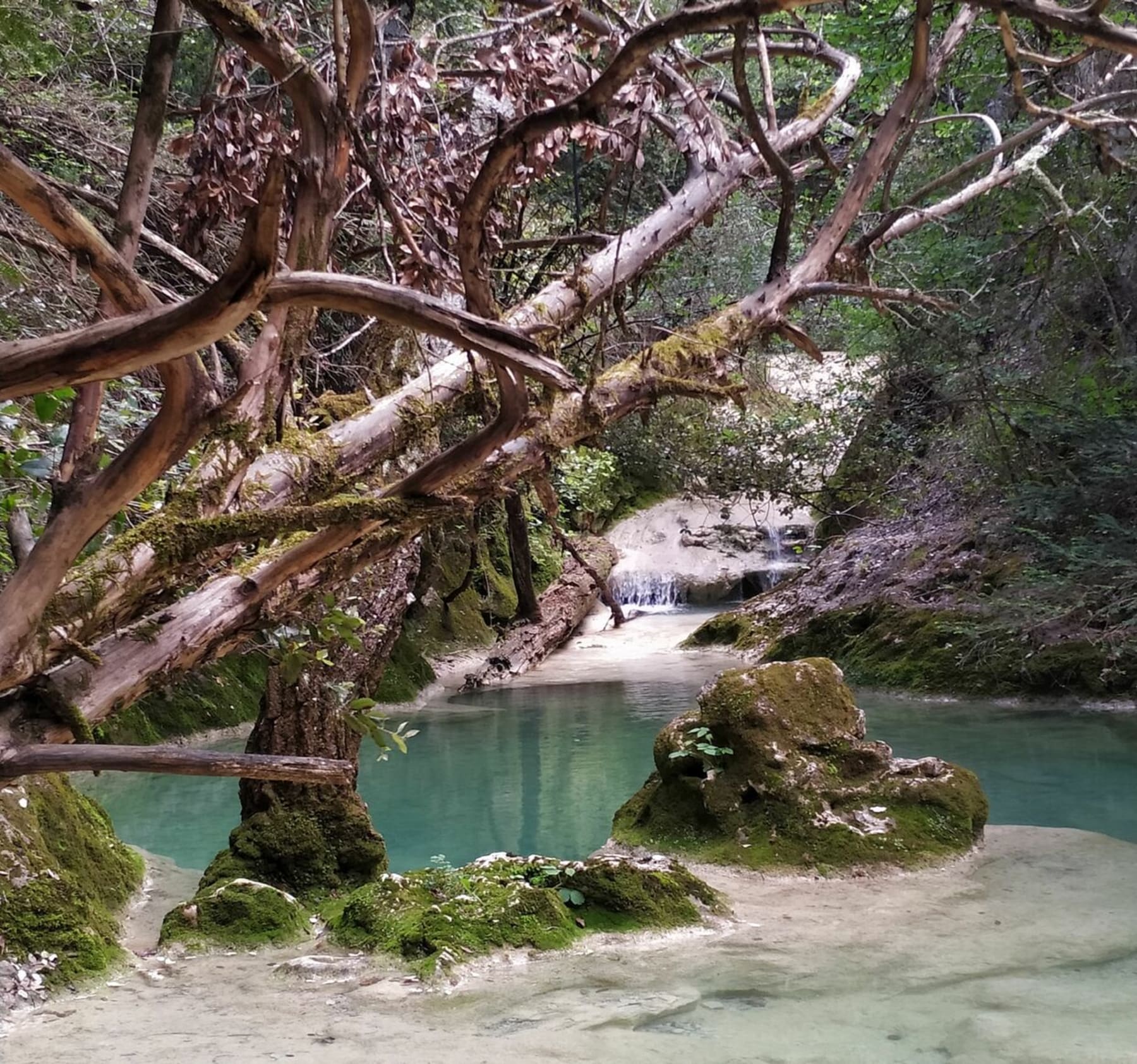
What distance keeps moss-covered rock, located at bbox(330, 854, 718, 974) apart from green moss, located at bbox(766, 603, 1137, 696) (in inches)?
231

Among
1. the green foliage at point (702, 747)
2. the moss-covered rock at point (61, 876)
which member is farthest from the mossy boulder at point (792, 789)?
the moss-covered rock at point (61, 876)

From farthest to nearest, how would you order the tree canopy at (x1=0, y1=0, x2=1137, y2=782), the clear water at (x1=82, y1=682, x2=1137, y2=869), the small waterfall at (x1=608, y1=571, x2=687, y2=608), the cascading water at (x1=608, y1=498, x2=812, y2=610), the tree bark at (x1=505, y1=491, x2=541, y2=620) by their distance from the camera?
the cascading water at (x1=608, y1=498, x2=812, y2=610) < the small waterfall at (x1=608, y1=571, x2=687, y2=608) < the tree bark at (x1=505, y1=491, x2=541, y2=620) < the clear water at (x1=82, y1=682, x2=1137, y2=869) < the tree canopy at (x1=0, y1=0, x2=1137, y2=782)

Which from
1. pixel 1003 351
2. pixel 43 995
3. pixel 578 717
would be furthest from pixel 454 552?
pixel 43 995

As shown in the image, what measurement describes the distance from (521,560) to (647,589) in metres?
5.18

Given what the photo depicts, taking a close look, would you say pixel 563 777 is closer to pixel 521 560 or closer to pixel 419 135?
pixel 419 135

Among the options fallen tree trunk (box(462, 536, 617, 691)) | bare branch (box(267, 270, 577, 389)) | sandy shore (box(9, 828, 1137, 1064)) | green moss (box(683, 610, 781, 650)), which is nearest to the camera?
bare branch (box(267, 270, 577, 389))

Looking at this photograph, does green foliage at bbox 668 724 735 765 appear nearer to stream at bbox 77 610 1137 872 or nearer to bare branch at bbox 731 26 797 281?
stream at bbox 77 610 1137 872

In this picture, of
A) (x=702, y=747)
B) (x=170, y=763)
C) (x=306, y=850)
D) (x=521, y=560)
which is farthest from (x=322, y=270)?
(x=521, y=560)

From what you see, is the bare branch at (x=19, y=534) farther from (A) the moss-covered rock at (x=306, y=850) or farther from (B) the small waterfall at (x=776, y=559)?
(B) the small waterfall at (x=776, y=559)

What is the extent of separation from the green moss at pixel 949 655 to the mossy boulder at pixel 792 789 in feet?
12.2

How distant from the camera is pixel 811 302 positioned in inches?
566

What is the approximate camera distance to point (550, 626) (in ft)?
49.4

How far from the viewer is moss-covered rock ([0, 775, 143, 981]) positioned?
4195mm

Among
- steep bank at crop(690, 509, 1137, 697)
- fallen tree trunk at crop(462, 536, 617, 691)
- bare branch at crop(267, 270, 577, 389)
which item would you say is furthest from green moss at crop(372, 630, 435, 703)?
bare branch at crop(267, 270, 577, 389)
